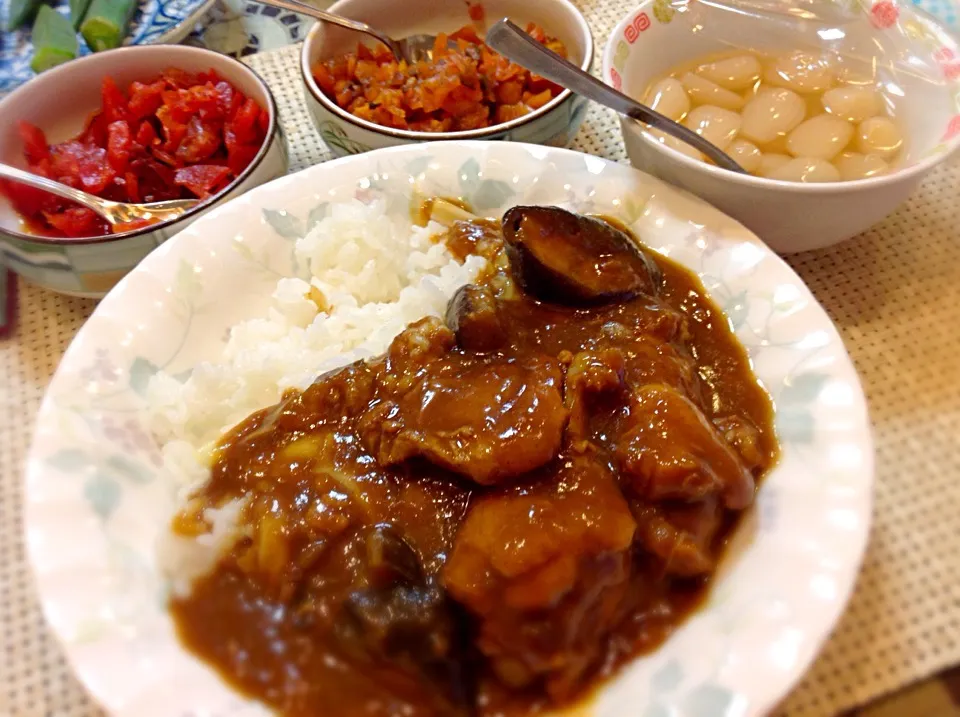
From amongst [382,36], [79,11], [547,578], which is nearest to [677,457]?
[547,578]

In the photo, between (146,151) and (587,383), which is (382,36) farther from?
(587,383)

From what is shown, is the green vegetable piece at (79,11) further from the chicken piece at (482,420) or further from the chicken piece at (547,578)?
the chicken piece at (547,578)

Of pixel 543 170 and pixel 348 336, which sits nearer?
pixel 348 336

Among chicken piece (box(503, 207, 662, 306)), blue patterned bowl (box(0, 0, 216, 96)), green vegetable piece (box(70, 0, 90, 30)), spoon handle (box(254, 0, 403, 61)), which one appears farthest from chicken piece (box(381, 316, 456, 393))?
green vegetable piece (box(70, 0, 90, 30))

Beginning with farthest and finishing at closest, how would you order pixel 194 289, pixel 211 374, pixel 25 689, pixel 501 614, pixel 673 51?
pixel 673 51 < pixel 194 289 < pixel 211 374 < pixel 25 689 < pixel 501 614

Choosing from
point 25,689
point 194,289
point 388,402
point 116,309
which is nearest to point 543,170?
point 388,402

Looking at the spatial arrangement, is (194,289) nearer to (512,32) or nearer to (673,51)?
(512,32)
